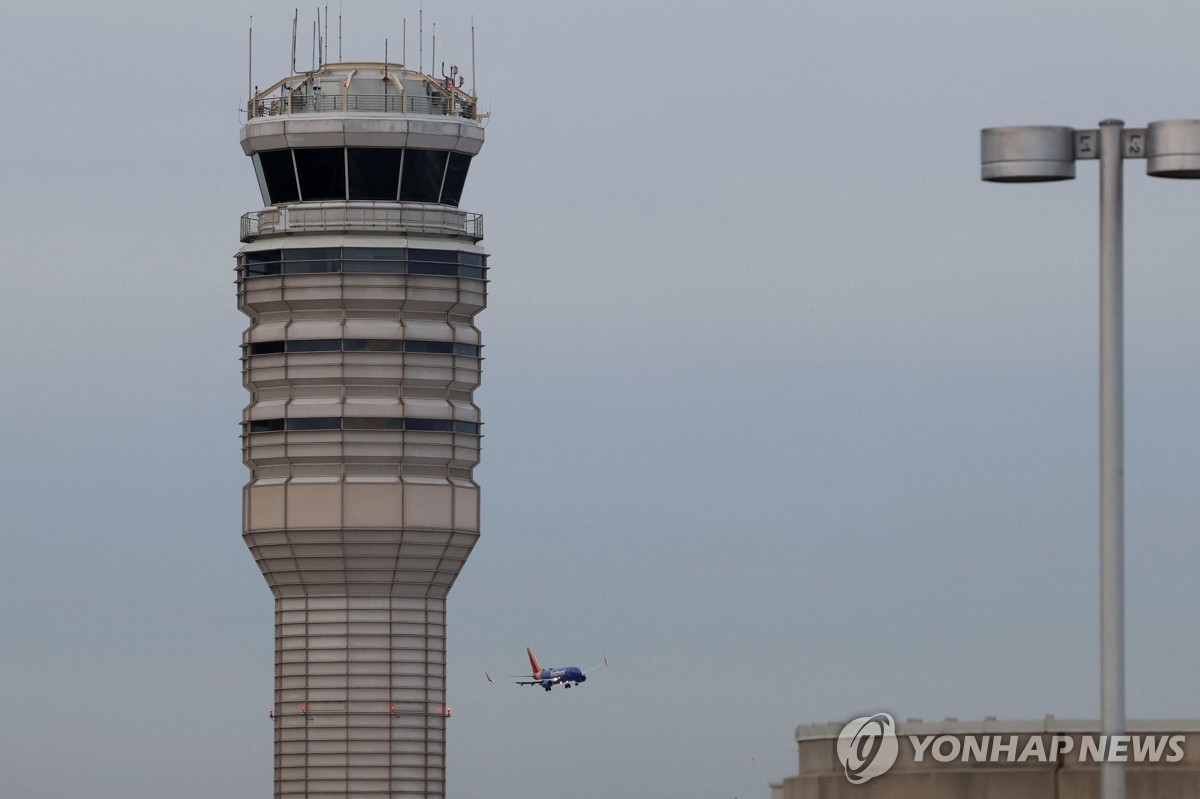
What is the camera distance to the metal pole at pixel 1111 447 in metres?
67.9

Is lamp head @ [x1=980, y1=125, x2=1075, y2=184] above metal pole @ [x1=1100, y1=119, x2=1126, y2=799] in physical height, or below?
above

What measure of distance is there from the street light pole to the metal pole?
22mm

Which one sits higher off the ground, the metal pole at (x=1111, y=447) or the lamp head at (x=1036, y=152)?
the lamp head at (x=1036, y=152)

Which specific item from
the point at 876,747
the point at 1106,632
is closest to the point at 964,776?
the point at 876,747

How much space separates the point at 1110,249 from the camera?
68.4 meters

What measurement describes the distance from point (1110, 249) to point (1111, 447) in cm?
441

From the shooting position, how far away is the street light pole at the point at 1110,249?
67938 mm

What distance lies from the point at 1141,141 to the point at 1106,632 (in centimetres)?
1100

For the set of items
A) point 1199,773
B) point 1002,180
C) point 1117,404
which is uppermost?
point 1002,180

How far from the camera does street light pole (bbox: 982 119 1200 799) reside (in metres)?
67.9

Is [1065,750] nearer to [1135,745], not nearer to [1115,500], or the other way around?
[1135,745]

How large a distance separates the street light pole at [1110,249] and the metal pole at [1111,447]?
0.07ft

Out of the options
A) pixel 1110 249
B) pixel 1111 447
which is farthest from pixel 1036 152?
pixel 1111 447

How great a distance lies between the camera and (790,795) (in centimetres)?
10250
